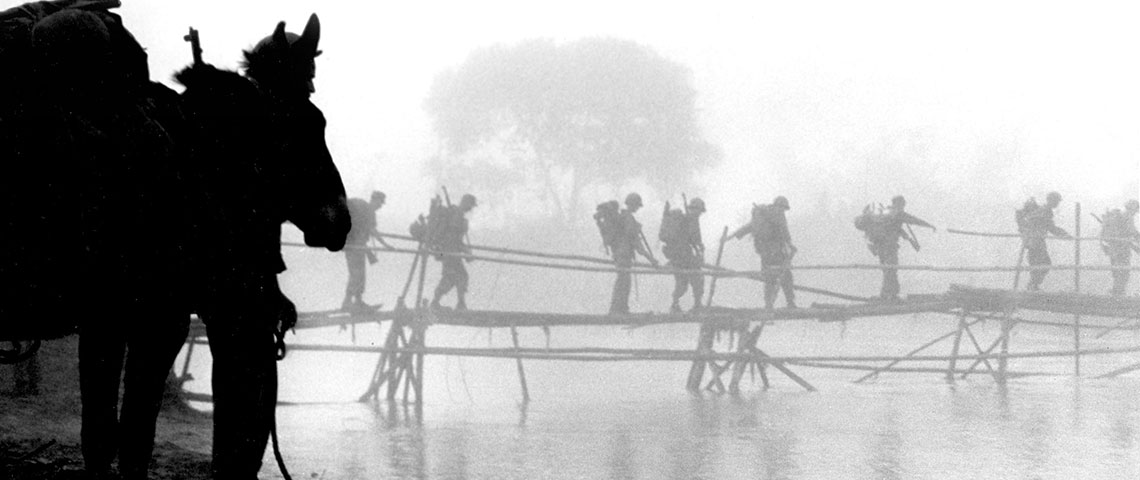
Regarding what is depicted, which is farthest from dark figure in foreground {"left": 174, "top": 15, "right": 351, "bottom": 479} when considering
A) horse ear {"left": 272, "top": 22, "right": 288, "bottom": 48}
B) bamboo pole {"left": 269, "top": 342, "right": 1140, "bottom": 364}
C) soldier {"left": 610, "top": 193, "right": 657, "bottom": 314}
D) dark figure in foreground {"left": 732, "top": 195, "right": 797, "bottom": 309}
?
dark figure in foreground {"left": 732, "top": 195, "right": 797, "bottom": 309}

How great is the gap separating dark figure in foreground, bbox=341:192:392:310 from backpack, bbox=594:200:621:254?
3.37 m

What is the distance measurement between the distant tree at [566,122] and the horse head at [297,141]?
5273cm

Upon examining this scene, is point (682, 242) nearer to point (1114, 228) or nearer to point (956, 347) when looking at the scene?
point (956, 347)

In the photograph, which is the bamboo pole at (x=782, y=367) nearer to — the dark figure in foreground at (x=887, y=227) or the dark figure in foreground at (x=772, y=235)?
the dark figure in foreground at (x=772, y=235)

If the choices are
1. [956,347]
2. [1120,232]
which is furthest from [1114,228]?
[956,347]

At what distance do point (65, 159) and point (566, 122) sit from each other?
55.5 m

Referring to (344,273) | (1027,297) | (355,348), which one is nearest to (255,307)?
(355,348)

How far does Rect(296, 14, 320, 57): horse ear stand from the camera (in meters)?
4.53

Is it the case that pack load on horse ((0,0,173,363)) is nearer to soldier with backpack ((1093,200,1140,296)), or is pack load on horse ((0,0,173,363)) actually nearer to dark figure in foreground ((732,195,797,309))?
dark figure in foreground ((732,195,797,309))

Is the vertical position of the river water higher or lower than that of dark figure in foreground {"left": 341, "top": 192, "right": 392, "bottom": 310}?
lower

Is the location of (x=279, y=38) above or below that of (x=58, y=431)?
above

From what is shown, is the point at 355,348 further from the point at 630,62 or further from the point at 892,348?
the point at 630,62

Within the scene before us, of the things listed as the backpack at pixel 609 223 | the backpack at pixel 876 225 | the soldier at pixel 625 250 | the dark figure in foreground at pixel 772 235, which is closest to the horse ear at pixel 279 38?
the soldier at pixel 625 250

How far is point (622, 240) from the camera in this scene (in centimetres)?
1975
